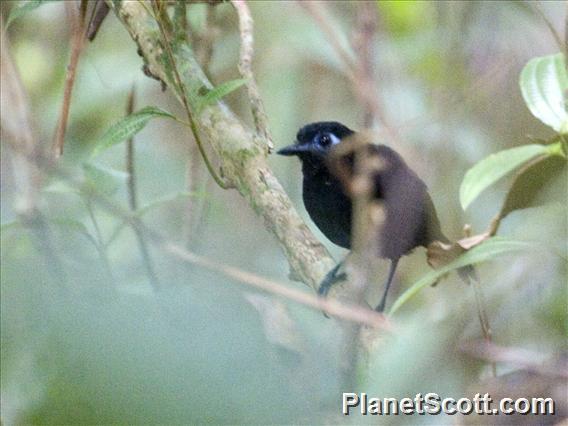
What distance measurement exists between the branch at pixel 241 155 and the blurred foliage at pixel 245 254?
0.61 feet

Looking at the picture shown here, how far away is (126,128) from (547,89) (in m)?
0.94

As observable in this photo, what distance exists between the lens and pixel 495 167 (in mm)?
1858

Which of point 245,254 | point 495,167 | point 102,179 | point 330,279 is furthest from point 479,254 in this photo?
point 245,254

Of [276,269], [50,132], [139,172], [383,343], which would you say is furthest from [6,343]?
[50,132]

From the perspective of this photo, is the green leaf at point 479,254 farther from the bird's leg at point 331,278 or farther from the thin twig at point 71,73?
the thin twig at point 71,73

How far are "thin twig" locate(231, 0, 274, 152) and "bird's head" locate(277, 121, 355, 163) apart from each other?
660 millimetres

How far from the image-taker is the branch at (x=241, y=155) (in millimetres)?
2121

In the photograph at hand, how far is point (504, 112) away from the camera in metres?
4.18

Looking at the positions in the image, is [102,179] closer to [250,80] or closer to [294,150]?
[250,80]

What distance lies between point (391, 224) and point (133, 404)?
1.67m

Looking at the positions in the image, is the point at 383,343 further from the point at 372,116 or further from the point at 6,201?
the point at 6,201

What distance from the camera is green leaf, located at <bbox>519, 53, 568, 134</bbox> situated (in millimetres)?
1947

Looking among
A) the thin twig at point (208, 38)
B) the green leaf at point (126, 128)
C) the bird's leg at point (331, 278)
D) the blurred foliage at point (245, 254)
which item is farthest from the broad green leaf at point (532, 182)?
the thin twig at point (208, 38)

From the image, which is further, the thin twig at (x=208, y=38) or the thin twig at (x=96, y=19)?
the thin twig at (x=208, y=38)
